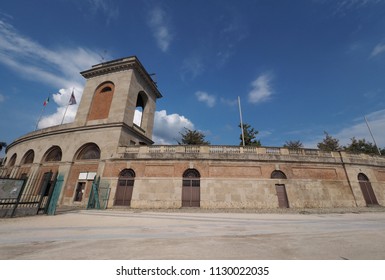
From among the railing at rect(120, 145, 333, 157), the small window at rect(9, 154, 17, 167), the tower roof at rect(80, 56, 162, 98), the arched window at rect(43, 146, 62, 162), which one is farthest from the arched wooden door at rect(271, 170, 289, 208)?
the small window at rect(9, 154, 17, 167)

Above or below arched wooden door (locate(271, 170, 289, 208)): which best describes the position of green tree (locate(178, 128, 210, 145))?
above

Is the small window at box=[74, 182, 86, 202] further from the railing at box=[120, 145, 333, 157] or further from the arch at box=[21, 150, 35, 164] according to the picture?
the arch at box=[21, 150, 35, 164]

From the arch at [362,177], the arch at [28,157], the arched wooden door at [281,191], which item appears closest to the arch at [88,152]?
the arch at [28,157]

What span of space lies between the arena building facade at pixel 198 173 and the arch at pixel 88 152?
0.09 metres

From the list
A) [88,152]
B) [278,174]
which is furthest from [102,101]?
[278,174]

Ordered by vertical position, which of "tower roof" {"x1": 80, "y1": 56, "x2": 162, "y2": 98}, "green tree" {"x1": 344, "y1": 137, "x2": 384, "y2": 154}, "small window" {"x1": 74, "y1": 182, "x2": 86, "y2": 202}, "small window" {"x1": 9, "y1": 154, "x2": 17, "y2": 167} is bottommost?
"small window" {"x1": 74, "y1": 182, "x2": 86, "y2": 202}

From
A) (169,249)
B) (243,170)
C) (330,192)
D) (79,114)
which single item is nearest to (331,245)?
(169,249)

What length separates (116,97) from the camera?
19.6m

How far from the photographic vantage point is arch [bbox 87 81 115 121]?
64.8ft

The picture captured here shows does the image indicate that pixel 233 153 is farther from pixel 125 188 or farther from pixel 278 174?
pixel 125 188

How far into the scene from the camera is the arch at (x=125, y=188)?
14805 millimetres

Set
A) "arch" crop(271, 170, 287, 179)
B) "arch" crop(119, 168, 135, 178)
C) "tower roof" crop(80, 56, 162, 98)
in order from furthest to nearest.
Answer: "tower roof" crop(80, 56, 162, 98), "arch" crop(119, 168, 135, 178), "arch" crop(271, 170, 287, 179)

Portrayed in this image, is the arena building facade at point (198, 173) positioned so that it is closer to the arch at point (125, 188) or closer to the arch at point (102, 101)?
the arch at point (125, 188)

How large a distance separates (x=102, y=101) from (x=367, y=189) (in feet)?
101
